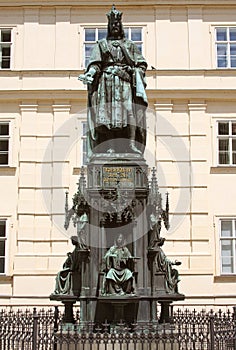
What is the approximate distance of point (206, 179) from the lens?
19828mm

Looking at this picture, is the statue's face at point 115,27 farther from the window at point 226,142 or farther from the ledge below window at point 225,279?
the ledge below window at point 225,279

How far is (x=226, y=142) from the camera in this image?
20453 millimetres

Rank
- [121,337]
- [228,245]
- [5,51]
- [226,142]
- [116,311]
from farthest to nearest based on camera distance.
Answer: [5,51], [226,142], [228,245], [116,311], [121,337]

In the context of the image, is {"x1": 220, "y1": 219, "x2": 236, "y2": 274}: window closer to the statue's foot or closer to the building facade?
the building facade

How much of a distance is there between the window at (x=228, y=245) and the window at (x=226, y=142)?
2.14m

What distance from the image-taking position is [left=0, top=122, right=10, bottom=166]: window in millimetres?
20312

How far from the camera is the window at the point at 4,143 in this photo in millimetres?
20312

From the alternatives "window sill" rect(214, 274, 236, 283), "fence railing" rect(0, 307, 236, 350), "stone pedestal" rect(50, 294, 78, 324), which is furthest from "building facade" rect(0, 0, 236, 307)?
"stone pedestal" rect(50, 294, 78, 324)

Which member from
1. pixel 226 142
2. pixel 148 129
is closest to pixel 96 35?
pixel 148 129

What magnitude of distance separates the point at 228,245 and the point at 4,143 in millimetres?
8382

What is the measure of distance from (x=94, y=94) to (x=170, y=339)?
4.26 meters

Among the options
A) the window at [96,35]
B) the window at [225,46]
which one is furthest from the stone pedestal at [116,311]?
the window at [225,46]

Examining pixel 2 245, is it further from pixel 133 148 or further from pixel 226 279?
pixel 133 148

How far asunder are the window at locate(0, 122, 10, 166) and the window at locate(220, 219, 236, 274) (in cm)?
765
